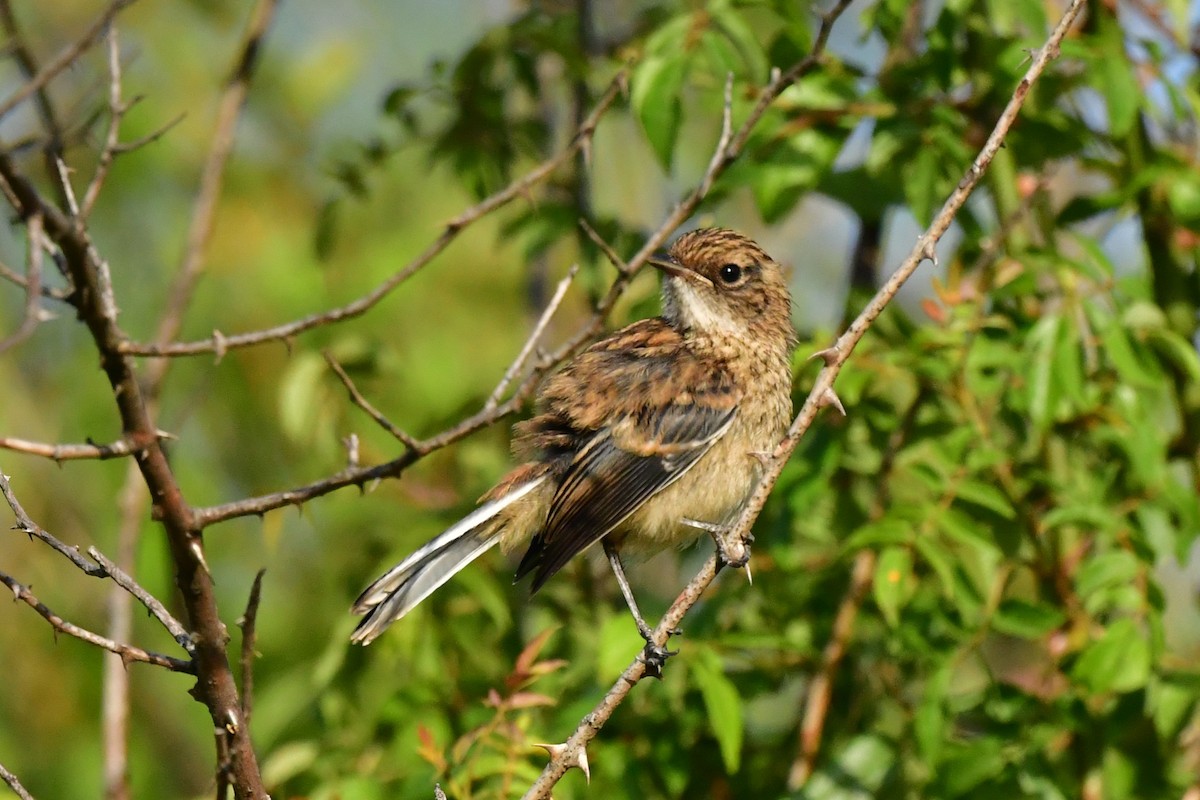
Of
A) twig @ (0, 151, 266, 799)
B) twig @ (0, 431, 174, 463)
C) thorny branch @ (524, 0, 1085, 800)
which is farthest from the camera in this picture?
thorny branch @ (524, 0, 1085, 800)

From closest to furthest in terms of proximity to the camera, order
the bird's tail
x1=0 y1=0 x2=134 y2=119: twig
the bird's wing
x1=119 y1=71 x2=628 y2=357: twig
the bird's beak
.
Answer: x1=0 y1=0 x2=134 y2=119: twig → x1=119 y1=71 x2=628 y2=357: twig → the bird's tail → the bird's wing → the bird's beak

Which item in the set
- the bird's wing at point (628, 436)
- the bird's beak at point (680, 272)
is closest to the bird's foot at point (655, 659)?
the bird's wing at point (628, 436)

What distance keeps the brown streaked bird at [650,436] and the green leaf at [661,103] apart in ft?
2.09

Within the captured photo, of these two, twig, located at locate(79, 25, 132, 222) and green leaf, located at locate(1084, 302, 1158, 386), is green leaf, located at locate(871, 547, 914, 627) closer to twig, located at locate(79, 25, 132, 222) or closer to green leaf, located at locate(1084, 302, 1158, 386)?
green leaf, located at locate(1084, 302, 1158, 386)

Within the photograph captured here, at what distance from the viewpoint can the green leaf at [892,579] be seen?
4141 millimetres

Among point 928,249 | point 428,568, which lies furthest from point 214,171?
point 928,249

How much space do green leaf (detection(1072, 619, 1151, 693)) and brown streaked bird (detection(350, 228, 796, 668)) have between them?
3.81ft

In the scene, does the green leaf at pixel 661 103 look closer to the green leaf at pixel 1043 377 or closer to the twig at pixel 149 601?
the green leaf at pixel 1043 377

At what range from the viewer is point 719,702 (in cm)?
422

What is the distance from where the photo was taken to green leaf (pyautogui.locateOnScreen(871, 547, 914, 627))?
13.6 ft

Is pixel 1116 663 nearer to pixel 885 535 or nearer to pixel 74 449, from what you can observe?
pixel 885 535

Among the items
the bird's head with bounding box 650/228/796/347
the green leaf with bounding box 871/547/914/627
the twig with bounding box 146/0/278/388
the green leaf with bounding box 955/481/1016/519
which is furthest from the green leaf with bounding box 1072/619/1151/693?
the twig with bounding box 146/0/278/388

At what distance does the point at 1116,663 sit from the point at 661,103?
2160 mm

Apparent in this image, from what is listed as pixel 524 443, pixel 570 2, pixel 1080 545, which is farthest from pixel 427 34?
pixel 1080 545
